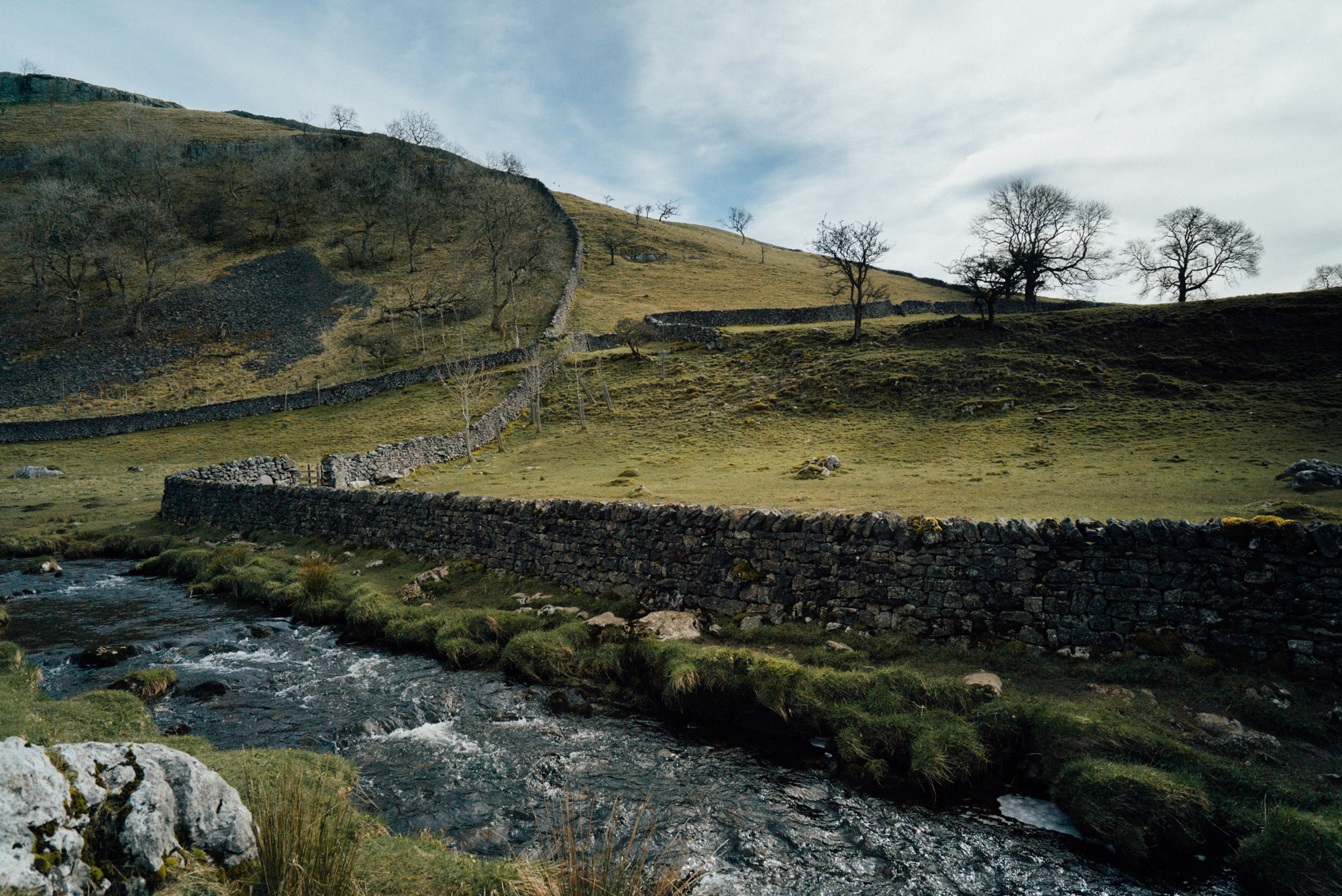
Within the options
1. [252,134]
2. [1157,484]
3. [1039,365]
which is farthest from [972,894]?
[252,134]

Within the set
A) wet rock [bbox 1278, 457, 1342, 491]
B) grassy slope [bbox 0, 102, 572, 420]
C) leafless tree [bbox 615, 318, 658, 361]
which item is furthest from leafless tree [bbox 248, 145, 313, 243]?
wet rock [bbox 1278, 457, 1342, 491]

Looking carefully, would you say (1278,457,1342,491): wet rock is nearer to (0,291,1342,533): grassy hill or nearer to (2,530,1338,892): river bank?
(0,291,1342,533): grassy hill

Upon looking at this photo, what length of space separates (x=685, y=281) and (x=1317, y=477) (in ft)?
213

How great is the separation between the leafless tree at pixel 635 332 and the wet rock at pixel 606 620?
35.1 meters

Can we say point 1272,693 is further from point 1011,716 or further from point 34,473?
point 34,473

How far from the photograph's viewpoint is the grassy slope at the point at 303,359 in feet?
160

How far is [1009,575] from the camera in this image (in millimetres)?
9641

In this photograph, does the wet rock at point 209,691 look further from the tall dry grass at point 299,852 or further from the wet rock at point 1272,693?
the wet rock at point 1272,693

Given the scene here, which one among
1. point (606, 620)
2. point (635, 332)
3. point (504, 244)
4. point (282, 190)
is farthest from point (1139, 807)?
point (282, 190)

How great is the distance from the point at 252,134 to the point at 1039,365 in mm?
134844

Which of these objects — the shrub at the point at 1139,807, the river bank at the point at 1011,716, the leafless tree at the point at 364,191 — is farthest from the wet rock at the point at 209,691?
the leafless tree at the point at 364,191

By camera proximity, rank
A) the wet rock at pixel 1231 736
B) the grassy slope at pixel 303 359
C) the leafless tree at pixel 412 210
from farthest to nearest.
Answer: the leafless tree at pixel 412 210
the grassy slope at pixel 303 359
the wet rock at pixel 1231 736

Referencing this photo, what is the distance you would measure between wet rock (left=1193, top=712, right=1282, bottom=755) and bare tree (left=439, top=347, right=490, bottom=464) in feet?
93.1

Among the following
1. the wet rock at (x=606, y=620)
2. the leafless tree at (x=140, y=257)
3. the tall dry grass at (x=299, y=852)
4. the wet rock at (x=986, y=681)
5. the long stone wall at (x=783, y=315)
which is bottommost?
the wet rock at (x=606, y=620)
